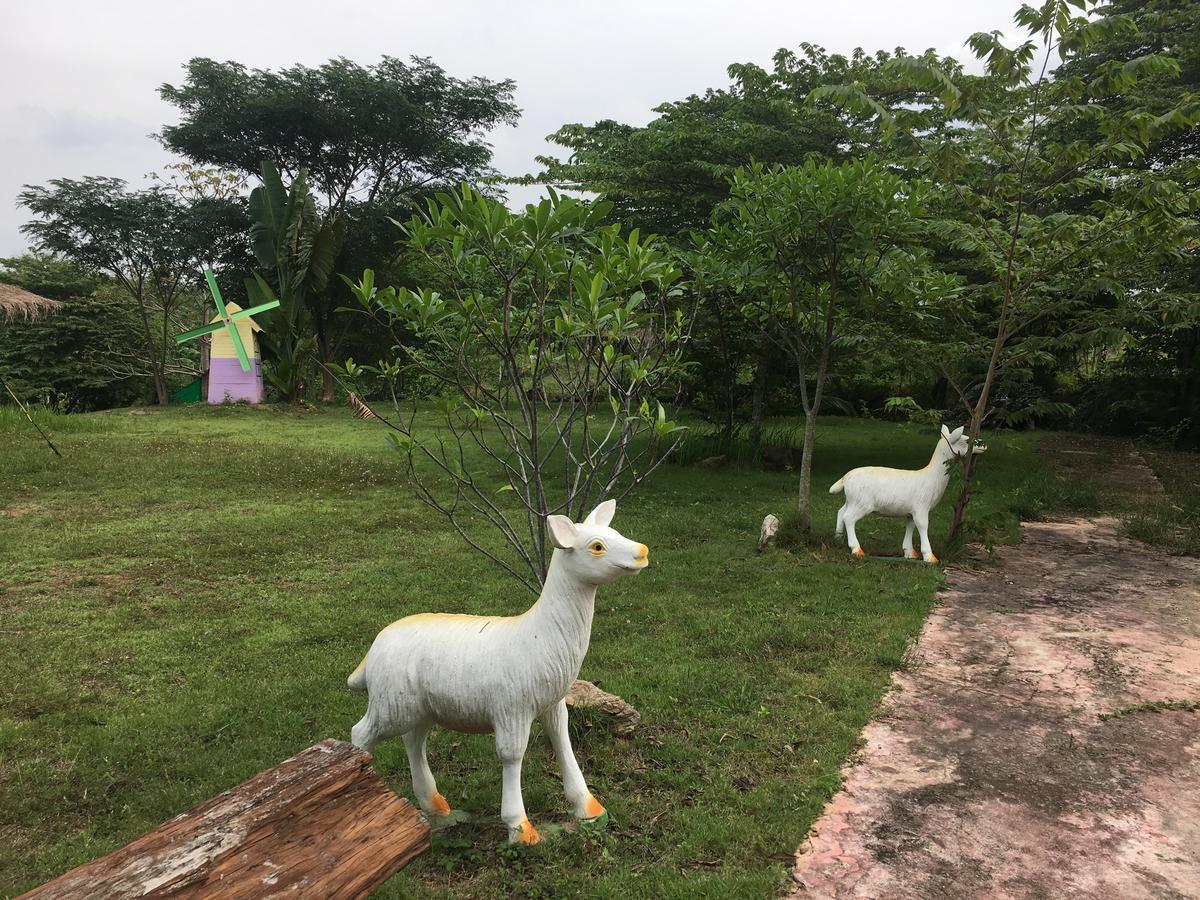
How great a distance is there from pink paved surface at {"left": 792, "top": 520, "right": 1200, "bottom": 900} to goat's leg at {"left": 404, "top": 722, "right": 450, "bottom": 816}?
1.42 metres

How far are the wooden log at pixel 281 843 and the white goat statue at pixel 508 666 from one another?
394 millimetres

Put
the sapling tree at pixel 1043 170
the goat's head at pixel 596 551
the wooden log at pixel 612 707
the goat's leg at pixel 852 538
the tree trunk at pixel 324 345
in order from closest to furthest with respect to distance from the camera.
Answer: the goat's head at pixel 596 551 < the wooden log at pixel 612 707 < the sapling tree at pixel 1043 170 < the goat's leg at pixel 852 538 < the tree trunk at pixel 324 345

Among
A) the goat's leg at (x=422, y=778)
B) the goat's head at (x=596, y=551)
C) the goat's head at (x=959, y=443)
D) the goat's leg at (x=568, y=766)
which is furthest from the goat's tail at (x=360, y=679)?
the goat's head at (x=959, y=443)

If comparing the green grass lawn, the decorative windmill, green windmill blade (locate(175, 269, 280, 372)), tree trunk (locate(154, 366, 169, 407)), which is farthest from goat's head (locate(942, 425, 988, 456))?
tree trunk (locate(154, 366, 169, 407))

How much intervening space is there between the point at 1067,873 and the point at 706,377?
10583mm

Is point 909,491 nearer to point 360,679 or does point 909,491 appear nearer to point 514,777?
point 514,777

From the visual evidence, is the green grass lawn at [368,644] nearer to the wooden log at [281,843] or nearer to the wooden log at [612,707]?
the wooden log at [612,707]

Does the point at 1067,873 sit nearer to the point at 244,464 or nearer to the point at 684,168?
the point at 684,168

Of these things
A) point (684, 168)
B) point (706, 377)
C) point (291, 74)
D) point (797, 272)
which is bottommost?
point (706, 377)

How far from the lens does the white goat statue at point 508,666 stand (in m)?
2.71

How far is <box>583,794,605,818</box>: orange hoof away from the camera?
2.94m

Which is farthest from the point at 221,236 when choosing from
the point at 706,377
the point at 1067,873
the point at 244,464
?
the point at 1067,873

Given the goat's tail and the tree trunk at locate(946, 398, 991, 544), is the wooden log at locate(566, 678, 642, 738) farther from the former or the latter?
the tree trunk at locate(946, 398, 991, 544)

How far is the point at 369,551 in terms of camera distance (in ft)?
23.6
